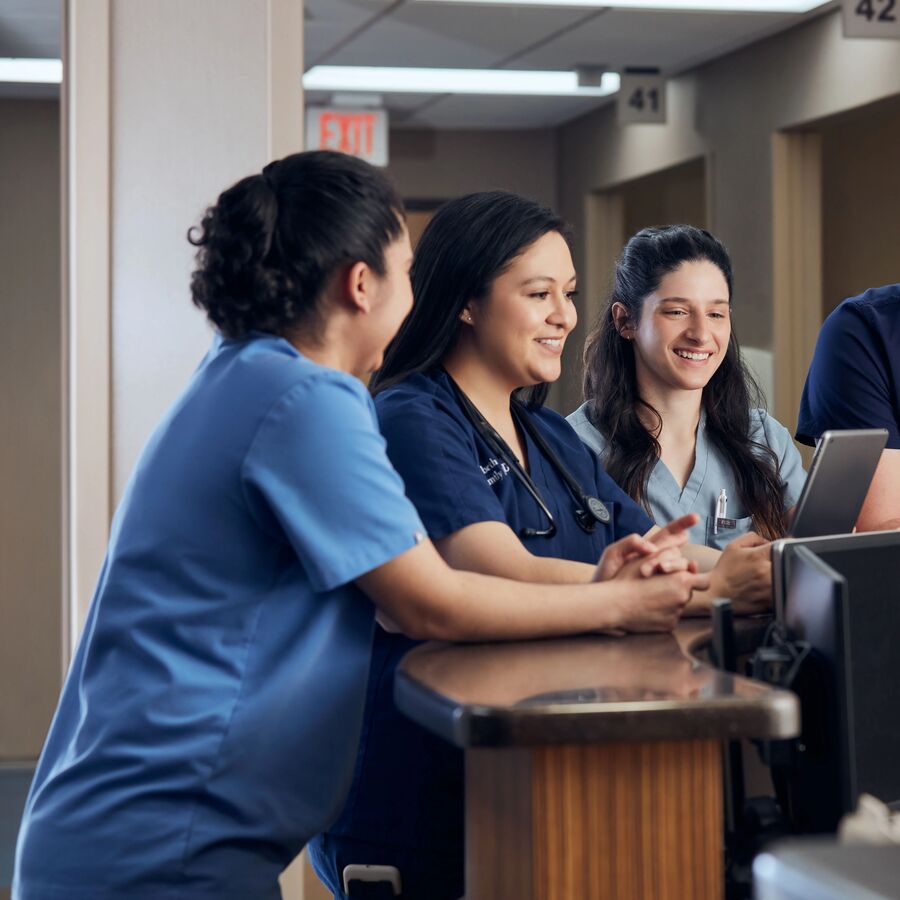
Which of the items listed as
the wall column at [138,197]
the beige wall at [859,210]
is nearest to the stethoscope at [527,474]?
the wall column at [138,197]

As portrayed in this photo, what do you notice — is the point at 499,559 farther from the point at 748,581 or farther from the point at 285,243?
the point at 285,243

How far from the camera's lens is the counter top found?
107 centimetres

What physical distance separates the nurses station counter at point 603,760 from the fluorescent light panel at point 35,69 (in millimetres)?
1658

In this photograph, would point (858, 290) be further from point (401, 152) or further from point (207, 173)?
point (207, 173)

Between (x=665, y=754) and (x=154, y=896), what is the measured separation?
1.59 ft

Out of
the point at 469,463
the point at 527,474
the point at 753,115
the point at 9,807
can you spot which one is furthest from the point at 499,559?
A: the point at 753,115

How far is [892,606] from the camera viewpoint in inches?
55.8

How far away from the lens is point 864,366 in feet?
7.10

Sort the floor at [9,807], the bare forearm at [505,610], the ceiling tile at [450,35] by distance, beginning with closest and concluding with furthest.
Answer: the bare forearm at [505,610] < the floor at [9,807] < the ceiling tile at [450,35]

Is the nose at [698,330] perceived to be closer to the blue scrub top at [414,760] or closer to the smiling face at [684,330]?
the smiling face at [684,330]

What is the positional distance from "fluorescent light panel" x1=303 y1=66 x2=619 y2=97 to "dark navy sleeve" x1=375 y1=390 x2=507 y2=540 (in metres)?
4.57

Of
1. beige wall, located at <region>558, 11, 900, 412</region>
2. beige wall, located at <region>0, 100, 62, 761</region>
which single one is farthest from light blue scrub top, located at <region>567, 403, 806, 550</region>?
beige wall, located at <region>558, 11, 900, 412</region>

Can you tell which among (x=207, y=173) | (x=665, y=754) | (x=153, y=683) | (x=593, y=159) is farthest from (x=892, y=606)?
(x=593, y=159)

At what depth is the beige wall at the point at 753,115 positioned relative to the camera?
5.00 meters
